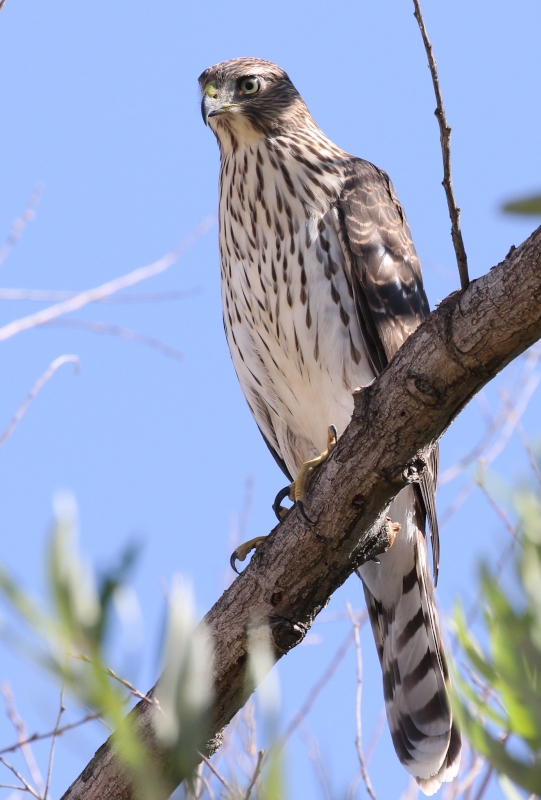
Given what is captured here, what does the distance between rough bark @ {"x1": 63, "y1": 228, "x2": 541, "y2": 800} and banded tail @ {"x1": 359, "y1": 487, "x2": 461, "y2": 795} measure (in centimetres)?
88

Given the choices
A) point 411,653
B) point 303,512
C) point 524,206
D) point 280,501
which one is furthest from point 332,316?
point 524,206

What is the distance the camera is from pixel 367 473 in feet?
8.23

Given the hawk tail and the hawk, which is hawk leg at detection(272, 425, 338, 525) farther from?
the hawk tail

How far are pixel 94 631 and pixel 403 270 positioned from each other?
3167mm

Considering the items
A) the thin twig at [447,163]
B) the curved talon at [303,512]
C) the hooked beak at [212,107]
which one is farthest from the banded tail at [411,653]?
the hooked beak at [212,107]

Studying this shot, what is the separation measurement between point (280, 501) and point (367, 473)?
2.58 feet

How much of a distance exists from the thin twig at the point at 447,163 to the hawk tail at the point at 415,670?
6.06ft

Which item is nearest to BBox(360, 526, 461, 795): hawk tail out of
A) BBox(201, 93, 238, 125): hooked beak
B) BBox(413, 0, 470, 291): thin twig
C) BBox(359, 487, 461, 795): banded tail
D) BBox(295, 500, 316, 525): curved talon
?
BBox(359, 487, 461, 795): banded tail

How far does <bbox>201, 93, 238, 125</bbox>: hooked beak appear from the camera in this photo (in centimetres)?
401

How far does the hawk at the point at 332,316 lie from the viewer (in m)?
3.46

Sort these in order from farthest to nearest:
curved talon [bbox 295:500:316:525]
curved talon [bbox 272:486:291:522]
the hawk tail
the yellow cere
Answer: the yellow cere < the hawk tail < curved talon [bbox 272:486:291:522] < curved talon [bbox 295:500:316:525]

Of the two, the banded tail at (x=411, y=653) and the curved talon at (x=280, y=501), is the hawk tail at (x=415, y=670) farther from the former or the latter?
the curved talon at (x=280, y=501)

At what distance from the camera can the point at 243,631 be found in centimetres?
261

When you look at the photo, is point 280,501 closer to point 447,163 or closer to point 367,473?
point 367,473
